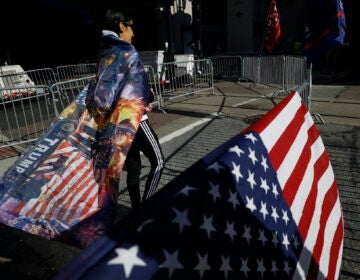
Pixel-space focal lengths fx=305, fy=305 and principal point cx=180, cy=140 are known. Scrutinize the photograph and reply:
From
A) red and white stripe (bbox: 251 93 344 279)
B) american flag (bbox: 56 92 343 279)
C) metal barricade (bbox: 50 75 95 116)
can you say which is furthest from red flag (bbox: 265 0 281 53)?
american flag (bbox: 56 92 343 279)

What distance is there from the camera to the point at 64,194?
2.58 meters

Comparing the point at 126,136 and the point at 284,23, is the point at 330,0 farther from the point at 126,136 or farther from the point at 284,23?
the point at 284,23

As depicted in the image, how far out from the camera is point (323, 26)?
15.7 ft

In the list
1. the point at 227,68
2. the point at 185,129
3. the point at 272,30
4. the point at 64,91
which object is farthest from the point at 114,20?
the point at 227,68

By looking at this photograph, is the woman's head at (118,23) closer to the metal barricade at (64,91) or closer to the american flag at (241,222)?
the american flag at (241,222)

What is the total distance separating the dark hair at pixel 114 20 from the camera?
2809mm

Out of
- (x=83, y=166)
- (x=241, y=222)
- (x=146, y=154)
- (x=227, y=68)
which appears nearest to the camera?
(x=241, y=222)

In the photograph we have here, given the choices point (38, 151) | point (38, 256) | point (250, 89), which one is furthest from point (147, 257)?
point (250, 89)

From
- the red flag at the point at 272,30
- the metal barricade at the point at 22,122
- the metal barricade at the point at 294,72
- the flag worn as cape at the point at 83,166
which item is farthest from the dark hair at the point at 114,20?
the red flag at the point at 272,30

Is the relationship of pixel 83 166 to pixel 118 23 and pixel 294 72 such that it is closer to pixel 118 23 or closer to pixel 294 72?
pixel 118 23

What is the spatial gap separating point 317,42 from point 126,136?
3.83 metres

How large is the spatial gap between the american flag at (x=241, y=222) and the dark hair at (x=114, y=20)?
1655mm

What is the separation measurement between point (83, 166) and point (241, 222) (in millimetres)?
1675

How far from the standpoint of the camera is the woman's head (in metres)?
2.81
